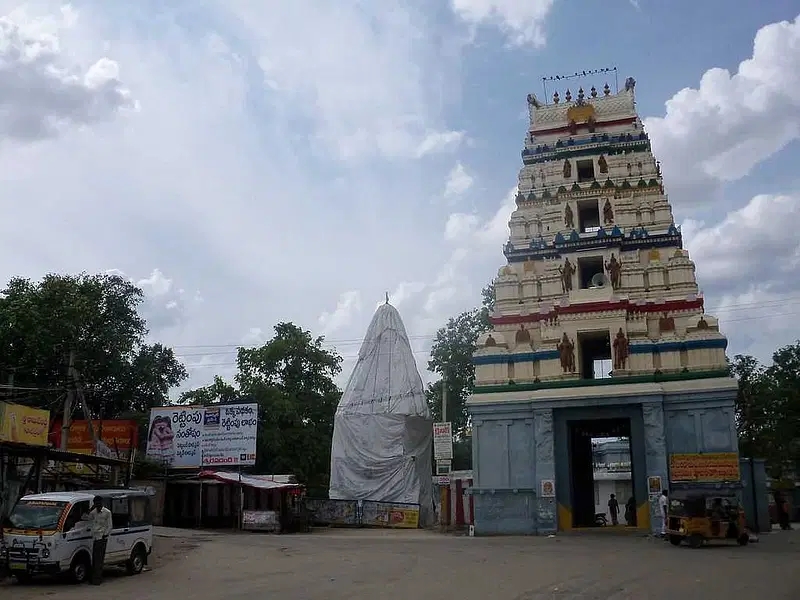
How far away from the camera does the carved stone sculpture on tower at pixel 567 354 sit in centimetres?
2866

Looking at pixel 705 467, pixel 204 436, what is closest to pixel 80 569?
pixel 705 467

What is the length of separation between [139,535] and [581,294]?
751 inches

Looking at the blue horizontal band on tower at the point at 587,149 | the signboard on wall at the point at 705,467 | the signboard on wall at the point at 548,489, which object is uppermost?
the blue horizontal band on tower at the point at 587,149

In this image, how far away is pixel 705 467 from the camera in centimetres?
2566

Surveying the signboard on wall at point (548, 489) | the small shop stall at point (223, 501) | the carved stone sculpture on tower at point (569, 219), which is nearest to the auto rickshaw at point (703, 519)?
the signboard on wall at point (548, 489)

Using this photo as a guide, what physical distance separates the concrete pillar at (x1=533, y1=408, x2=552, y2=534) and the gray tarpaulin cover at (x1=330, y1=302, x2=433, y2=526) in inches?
410

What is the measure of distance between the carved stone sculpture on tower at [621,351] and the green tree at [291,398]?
69.3 ft

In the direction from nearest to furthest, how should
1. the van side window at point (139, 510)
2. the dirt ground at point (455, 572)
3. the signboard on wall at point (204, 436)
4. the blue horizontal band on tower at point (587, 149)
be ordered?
1. the dirt ground at point (455, 572)
2. the van side window at point (139, 510)
3. the signboard on wall at point (204, 436)
4. the blue horizontal band on tower at point (587, 149)

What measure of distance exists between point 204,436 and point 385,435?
8.79 metres

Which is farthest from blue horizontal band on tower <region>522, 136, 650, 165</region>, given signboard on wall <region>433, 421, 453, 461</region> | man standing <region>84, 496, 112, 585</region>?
man standing <region>84, 496, 112, 585</region>

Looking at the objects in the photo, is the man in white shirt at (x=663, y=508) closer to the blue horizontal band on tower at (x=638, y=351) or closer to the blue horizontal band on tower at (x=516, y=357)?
the blue horizontal band on tower at (x=638, y=351)

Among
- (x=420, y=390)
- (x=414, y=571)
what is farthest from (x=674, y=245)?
(x=414, y=571)

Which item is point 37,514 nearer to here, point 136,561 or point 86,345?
point 136,561

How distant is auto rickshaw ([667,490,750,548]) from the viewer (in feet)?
67.9
